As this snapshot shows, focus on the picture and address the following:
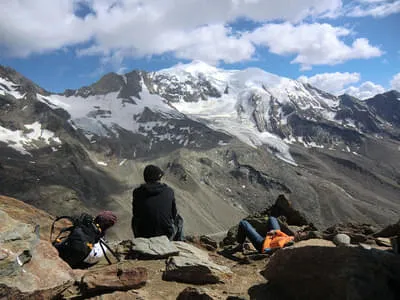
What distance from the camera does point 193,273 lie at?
809 centimetres

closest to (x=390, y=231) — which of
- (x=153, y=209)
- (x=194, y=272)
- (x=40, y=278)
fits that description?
(x=194, y=272)

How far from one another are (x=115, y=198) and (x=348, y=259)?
172 metres

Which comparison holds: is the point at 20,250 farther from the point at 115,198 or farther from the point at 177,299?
the point at 115,198

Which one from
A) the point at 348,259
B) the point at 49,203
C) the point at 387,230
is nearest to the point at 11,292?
the point at 348,259

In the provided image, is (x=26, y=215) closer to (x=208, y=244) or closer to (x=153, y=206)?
(x=153, y=206)

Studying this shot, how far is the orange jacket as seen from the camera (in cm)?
987

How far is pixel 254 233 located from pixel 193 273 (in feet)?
10.9

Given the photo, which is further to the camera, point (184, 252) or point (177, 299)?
point (184, 252)

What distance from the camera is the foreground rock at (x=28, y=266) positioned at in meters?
6.65

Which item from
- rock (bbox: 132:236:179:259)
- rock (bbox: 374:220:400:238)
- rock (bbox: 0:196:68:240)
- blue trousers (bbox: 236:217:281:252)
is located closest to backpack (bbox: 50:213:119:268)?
rock (bbox: 132:236:179:259)

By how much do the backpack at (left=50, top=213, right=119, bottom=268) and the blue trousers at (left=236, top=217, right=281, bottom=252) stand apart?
3704mm

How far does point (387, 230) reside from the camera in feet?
38.0

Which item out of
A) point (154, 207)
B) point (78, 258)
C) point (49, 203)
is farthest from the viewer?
point (49, 203)

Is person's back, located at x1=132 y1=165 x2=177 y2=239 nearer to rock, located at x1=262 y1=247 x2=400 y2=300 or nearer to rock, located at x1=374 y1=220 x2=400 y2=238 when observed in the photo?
rock, located at x1=262 y1=247 x2=400 y2=300
